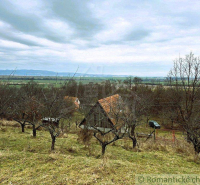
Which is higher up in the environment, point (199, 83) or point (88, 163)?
point (199, 83)

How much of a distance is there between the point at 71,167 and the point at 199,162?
18.6 feet

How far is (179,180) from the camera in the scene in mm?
3842

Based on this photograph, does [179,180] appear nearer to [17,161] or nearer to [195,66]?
[17,161]

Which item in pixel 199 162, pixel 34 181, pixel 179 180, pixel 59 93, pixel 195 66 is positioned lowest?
pixel 199 162

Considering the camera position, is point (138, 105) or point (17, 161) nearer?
point (17, 161)

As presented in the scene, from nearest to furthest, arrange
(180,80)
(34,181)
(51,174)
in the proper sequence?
(34,181), (51,174), (180,80)

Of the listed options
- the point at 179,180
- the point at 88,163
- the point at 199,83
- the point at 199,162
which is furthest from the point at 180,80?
the point at 88,163

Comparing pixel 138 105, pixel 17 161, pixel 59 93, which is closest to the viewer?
pixel 17 161

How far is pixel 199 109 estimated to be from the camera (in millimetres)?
12148

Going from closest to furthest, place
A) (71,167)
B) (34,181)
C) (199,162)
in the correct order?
(34,181) < (71,167) < (199,162)

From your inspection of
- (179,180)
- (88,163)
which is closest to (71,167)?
(88,163)

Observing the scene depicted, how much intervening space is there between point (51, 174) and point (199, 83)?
12.1m

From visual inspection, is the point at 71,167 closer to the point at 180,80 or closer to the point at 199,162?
the point at 199,162

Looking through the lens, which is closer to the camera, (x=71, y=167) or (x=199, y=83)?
(x=71, y=167)
